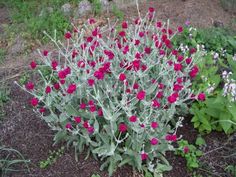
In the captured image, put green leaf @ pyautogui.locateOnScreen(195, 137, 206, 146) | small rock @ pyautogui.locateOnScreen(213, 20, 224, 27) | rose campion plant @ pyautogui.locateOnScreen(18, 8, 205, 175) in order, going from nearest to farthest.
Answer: rose campion plant @ pyautogui.locateOnScreen(18, 8, 205, 175) → green leaf @ pyautogui.locateOnScreen(195, 137, 206, 146) → small rock @ pyautogui.locateOnScreen(213, 20, 224, 27)

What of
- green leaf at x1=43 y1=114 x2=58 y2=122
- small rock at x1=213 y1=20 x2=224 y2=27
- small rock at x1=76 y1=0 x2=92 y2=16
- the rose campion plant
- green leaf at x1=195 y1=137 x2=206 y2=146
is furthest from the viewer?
small rock at x1=76 y1=0 x2=92 y2=16

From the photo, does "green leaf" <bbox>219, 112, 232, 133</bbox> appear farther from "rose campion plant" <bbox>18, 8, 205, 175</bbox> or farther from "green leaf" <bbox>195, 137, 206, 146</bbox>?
"rose campion plant" <bbox>18, 8, 205, 175</bbox>

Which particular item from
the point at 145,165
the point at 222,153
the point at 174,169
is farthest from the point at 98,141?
the point at 222,153

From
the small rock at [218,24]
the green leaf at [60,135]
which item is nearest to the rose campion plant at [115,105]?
the green leaf at [60,135]

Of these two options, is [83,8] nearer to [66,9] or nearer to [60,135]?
[66,9]

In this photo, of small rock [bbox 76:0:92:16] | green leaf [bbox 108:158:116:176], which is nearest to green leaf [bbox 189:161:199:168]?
green leaf [bbox 108:158:116:176]

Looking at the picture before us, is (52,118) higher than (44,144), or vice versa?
(52,118)

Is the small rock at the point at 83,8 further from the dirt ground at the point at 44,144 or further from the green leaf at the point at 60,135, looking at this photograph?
the green leaf at the point at 60,135

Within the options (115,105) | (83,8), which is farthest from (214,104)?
(83,8)

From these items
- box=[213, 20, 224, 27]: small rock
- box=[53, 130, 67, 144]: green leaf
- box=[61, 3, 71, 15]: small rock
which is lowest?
box=[53, 130, 67, 144]: green leaf

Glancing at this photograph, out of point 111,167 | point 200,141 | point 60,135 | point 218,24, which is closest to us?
point 111,167

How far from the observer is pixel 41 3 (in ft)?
18.7

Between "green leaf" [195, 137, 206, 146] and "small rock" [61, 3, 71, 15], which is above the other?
"small rock" [61, 3, 71, 15]

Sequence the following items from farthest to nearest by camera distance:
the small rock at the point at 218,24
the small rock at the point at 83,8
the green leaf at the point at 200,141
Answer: the small rock at the point at 83,8
the small rock at the point at 218,24
the green leaf at the point at 200,141
